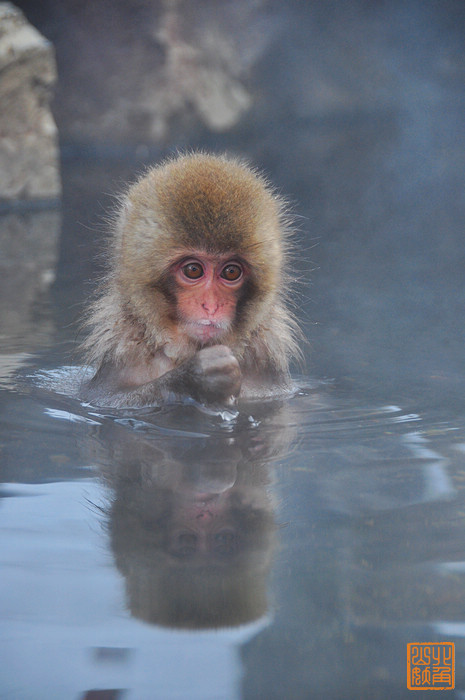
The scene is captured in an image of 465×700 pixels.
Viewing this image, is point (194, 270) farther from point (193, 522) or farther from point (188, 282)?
point (193, 522)

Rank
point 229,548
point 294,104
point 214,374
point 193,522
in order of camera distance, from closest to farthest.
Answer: point 229,548, point 193,522, point 214,374, point 294,104

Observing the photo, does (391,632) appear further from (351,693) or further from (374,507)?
(374,507)

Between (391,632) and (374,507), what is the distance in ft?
2.12

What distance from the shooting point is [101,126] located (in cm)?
1573

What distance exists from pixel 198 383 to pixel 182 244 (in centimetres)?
48

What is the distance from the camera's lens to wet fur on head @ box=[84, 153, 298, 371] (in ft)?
10.3

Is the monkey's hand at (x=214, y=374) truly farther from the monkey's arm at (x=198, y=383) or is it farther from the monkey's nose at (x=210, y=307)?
the monkey's nose at (x=210, y=307)

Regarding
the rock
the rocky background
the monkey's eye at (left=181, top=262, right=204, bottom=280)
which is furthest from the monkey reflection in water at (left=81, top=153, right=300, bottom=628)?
the rock

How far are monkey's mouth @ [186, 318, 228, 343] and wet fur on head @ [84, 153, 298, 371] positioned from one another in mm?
116

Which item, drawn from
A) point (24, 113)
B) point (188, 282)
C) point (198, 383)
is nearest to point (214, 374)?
point (198, 383)

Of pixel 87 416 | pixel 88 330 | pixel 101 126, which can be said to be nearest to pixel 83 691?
pixel 87 416

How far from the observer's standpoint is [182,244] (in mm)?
3164

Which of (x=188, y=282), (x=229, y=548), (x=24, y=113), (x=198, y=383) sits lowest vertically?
(x=229, y=548)

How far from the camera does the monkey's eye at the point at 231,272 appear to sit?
3.23 meters
